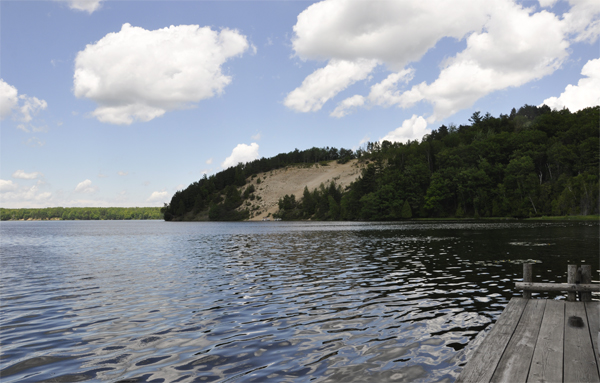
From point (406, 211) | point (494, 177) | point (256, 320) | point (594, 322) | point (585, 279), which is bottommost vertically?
point (256, 320)

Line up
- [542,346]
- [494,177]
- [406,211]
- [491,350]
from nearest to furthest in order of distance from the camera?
[491,350] < [542,346] < [494,177] < [406,211]

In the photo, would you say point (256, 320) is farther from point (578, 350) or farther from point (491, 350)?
point (578, 350)

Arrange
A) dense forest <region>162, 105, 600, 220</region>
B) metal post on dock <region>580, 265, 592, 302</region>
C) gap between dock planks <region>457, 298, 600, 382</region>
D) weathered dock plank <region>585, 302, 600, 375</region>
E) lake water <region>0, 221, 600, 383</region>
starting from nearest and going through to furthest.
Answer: gap between dock planks <region>457, 298, 600, 382</region>
weathered dock plank <region>585, 302, 600, 375</region>
lake water <region>0, 221, 600, 383</region>
metal post on dock <region>580, 265, 592, 302</region>
dense forest <region>162, 105, 600, 220</region>

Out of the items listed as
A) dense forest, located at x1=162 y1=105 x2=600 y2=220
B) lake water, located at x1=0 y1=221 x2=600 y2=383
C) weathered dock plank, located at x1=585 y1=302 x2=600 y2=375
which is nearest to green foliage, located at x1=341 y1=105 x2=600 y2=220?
dense forest, located at x1=162 y1=105 x2=600 y2=220

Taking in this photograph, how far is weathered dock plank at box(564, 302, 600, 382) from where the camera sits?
706cm

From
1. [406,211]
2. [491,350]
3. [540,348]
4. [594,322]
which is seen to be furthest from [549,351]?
[406,211]

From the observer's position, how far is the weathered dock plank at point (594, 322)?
27.4ft

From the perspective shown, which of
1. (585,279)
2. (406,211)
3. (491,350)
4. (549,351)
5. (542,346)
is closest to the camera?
(549,351)

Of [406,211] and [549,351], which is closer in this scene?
[549,351]

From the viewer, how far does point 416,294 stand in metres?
18.3

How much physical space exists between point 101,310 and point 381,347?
39.5ft

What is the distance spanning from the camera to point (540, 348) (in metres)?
8.70

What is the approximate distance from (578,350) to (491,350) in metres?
1.86

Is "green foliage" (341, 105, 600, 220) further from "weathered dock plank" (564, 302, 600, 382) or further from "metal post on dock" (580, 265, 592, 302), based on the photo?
"weathered dock plank" (564, 302, 600, 382)
